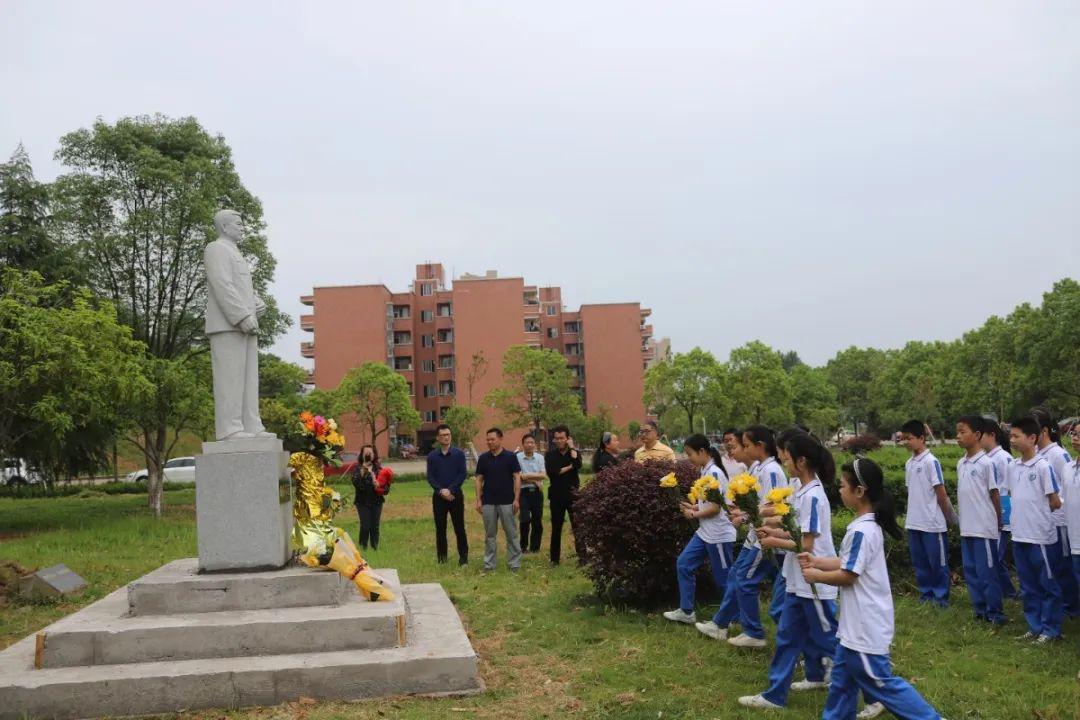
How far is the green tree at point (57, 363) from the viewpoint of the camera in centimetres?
1467

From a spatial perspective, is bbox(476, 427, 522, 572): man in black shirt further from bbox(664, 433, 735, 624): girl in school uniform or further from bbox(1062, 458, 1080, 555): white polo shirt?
bbox(1062, 458, 1080, 555): white polo shirt

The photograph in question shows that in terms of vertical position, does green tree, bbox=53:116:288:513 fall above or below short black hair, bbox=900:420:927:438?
above

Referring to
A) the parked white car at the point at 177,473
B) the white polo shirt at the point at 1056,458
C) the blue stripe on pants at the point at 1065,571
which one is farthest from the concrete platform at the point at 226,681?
the parked white car at the point at 177,473

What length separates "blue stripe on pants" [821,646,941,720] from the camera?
3.93 meters

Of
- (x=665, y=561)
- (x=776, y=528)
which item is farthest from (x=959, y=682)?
(x=665, y=561)

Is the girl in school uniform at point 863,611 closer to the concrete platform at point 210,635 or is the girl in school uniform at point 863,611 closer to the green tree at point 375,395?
the concrete platform at point 210,635

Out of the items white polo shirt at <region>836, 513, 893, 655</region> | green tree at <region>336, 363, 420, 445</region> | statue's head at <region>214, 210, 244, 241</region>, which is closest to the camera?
white polo shirt at <region>836, 513, 893, 655</region>

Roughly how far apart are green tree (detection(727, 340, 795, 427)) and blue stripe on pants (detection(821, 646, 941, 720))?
45.6 meters

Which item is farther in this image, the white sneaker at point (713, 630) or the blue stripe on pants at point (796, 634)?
the white sneaker at point (713, 630)

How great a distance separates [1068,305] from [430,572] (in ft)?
122

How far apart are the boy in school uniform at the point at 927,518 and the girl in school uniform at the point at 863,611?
367 cm

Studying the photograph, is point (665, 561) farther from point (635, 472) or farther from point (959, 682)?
point (959, 682)

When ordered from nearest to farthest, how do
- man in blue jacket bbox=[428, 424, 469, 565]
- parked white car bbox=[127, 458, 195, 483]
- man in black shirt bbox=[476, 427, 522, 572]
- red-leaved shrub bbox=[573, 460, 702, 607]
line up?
red-leaved shrub bbox=[573, 460, 702, 607] < man in black shirt bbox=[476, 427, 522, 572] < man in blue jacket bbox=[428, 424, 469, 565] < parked white car bbox=[127, 458, 195, 483]

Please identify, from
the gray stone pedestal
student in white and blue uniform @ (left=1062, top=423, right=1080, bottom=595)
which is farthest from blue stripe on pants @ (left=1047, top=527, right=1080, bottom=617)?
the gray stone pedestal
